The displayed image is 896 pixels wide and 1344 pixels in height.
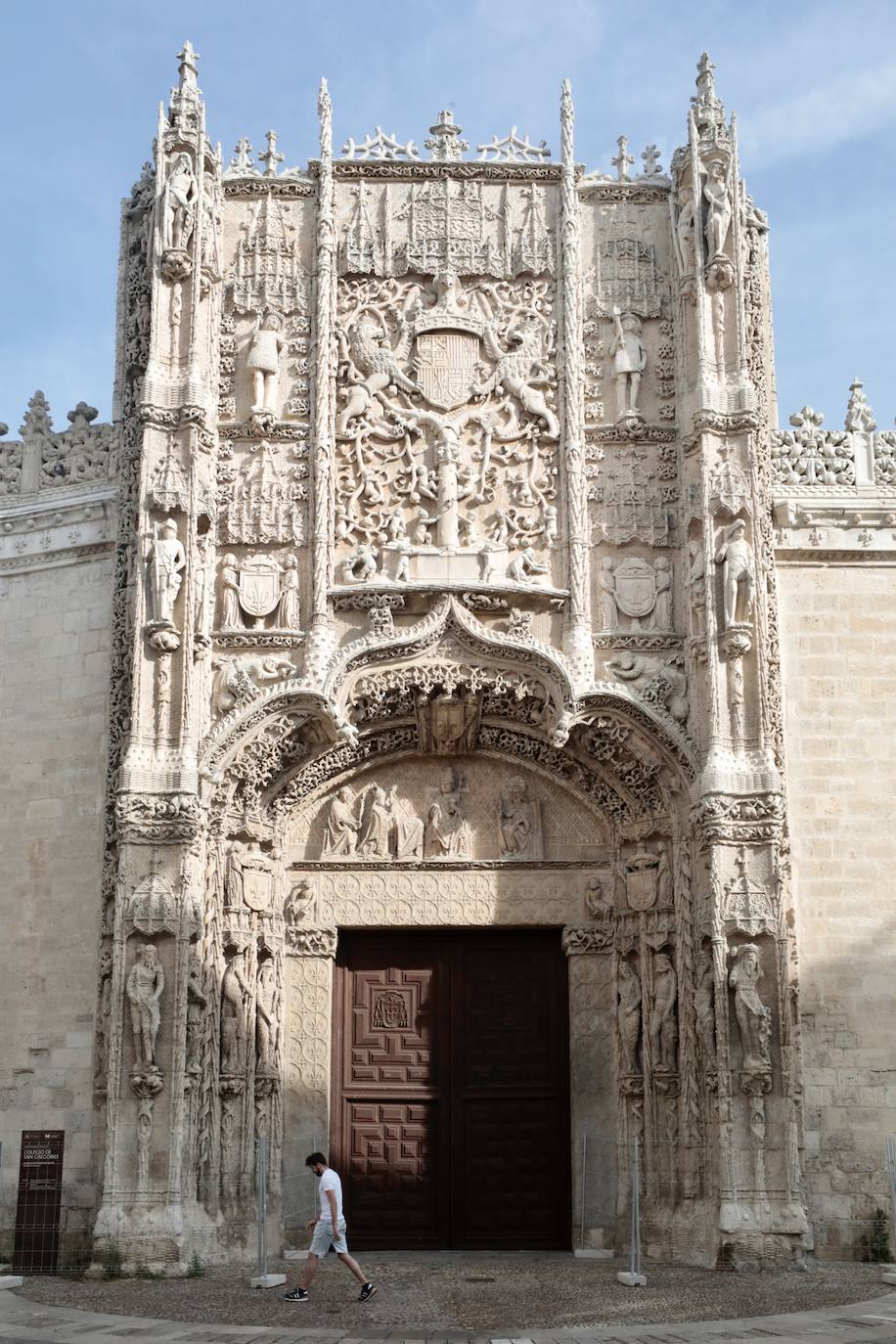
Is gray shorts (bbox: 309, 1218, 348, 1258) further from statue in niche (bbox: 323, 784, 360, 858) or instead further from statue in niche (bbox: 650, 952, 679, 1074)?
statue in niche (bbox: 323, 784, 360, 858)

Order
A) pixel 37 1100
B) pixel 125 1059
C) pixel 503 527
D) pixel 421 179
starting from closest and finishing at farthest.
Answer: pixel 125 1059, pixel 37 1100, pixel 503 527, pixel 421 179

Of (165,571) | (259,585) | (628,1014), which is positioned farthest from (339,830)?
(628,1014)

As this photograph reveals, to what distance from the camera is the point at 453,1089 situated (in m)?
16.0

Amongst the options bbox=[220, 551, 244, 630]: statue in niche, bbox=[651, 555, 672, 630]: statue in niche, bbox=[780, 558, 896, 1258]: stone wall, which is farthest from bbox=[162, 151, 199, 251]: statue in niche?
bbox=[780, 558, 896, 1258]: stone wall

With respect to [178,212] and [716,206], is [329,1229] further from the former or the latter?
[716,206]

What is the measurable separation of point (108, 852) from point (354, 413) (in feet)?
16.8

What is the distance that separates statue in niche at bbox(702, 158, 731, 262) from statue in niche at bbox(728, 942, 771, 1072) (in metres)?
7.15

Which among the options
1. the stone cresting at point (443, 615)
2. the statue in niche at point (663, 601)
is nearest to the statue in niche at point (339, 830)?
the stone cresting at point (443, 615)

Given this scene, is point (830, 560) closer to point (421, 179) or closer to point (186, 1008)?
point (421, 179)

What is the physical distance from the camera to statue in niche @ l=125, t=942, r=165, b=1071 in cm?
1431

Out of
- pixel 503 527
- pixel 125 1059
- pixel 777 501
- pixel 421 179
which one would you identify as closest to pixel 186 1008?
pixel 125 1059

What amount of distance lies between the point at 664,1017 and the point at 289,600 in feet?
18.0

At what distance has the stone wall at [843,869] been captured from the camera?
49.3 feet

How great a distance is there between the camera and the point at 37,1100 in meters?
15.3
